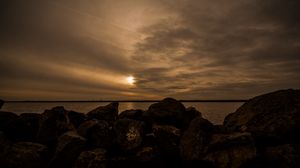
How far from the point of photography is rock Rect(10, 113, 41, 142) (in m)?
10.2

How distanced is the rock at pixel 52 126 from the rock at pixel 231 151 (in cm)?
686

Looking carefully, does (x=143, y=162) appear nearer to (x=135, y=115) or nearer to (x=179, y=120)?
(x=179, y=120)

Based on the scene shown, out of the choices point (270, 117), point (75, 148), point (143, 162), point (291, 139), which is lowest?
point (143, 162)

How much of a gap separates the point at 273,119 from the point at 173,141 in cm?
353

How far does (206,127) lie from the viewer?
306 inches

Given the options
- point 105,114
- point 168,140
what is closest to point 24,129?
point 105,114

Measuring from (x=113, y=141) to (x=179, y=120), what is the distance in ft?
10.4

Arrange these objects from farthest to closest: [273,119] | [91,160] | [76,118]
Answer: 1. [76,118]
2. [91,160]
3. [273,119]

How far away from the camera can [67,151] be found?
7996 millimetres

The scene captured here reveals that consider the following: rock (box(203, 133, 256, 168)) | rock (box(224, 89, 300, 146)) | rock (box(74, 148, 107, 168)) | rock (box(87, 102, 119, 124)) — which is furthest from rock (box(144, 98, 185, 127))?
rock (box(87, 102, 119, 124))

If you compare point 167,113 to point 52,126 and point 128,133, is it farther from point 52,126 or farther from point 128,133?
point 52,126

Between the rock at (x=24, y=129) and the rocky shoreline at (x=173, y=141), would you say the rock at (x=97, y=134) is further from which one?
the rock at (x=24, y=129)

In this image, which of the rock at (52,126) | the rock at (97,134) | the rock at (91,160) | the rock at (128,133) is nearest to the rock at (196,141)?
the rock at (128,133)

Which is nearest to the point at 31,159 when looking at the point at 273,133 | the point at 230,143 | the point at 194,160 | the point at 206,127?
the point at 194,160
